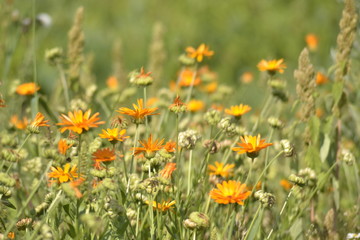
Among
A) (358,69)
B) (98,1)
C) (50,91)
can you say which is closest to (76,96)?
(358,69)

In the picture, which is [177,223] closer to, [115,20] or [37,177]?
[37,177]

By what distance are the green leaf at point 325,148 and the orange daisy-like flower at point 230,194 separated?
623 mm

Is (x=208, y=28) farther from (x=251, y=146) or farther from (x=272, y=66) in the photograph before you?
(x=251, y=146)

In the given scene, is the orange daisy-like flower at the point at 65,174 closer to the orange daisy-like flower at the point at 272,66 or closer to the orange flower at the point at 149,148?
the orange flower at the point at 149,148

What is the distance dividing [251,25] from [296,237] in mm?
3745

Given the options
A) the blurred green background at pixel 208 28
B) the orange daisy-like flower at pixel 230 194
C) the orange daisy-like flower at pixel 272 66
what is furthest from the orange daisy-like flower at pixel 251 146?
the blurred green background at pixel 208 28

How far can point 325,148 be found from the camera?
79.1 inches

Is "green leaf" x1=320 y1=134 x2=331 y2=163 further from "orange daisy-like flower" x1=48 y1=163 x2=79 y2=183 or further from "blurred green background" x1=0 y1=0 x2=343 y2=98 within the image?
"blurred green background" x1=0 y1=0 x2=343 y2=98

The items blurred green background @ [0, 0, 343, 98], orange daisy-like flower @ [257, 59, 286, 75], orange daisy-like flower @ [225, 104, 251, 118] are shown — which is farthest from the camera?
blurred green background @ [0, 0, 343, 98]

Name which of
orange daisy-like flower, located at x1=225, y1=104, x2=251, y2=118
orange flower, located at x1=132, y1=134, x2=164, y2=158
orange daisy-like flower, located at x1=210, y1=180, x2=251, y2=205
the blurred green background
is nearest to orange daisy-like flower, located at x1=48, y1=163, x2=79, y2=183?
orange flower, located at x1=132, y1=134, x2=164, y2=158

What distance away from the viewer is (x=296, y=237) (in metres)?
1.81

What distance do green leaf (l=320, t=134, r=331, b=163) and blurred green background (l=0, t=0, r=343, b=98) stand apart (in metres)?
2.41

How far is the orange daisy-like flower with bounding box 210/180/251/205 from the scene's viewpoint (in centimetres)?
141

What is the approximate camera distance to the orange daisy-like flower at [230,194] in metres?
1.41
